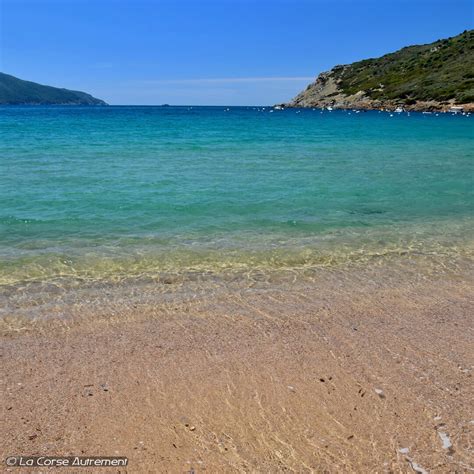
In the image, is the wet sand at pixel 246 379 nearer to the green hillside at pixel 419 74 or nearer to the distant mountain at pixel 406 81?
the distant mountain at pixel 406 81

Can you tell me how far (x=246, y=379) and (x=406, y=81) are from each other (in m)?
146

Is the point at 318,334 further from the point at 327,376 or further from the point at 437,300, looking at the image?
the point at 437,300

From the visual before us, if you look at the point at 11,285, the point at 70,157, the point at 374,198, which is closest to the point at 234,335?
the point at 11,285

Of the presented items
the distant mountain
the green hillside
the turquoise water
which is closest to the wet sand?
the turquoise water

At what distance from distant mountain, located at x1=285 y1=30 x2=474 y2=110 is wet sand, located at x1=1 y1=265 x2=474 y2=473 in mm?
101385

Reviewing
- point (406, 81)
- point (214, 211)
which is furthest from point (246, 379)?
point (406, 81)

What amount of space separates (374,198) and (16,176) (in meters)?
15.2

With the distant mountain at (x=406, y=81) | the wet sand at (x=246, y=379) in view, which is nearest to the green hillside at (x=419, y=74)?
the distant mountain at (x=406, y=81)

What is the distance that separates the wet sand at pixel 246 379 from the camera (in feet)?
14.9

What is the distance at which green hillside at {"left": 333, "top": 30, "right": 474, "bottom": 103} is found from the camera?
11131 cm

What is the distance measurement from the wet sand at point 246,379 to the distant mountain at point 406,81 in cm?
10138

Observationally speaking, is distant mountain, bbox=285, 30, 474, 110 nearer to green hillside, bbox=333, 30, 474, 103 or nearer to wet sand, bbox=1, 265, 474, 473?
green hillside, bbox=333, 30, 474, 103

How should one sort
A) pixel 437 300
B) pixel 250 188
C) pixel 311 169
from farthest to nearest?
1. pixel 311 169
2. pixel 250 188
3. pixel 437 300

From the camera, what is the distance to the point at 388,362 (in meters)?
6.16
